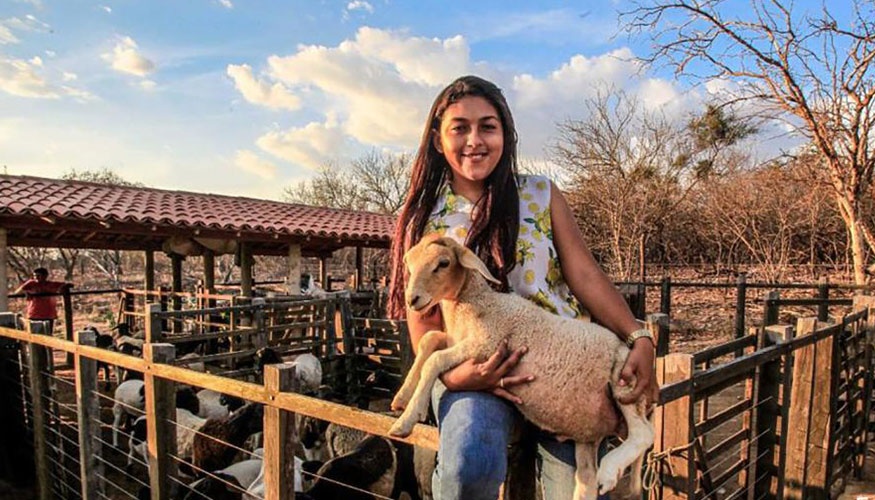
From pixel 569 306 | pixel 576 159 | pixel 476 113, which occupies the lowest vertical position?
pixel 569 306

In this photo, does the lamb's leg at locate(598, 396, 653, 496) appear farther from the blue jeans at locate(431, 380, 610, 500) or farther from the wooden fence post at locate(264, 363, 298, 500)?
the wooden fence post at locate(264, 363, 298, 500)

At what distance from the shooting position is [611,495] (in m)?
1.71

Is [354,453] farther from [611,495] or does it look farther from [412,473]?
[611,495]

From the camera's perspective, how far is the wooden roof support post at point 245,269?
35.6 ft

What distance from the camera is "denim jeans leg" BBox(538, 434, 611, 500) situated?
5.35 ft

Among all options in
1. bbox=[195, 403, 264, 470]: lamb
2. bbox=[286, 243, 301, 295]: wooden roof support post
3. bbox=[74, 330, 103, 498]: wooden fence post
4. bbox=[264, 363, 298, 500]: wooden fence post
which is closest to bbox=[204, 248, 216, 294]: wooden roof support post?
bbox=[286, 243, 301, 295]: wooden roof support post

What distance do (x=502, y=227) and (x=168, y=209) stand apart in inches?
400

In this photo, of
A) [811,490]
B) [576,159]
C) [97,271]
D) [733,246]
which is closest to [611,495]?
[811,490]

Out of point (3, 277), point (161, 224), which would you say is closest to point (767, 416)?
point (161, 224)

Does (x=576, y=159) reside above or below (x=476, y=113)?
above

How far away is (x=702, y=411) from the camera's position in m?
3.19

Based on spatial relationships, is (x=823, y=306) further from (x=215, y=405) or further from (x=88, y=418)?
(x=88, y=418)

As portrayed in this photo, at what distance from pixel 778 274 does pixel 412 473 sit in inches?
577

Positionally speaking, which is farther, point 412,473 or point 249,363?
point 249,363
